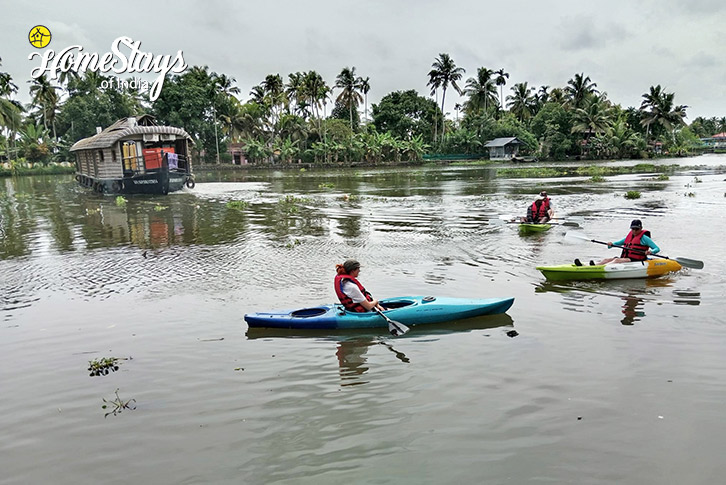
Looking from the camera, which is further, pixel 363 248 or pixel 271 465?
pixel 363 248

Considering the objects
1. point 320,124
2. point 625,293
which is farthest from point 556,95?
point 625,293

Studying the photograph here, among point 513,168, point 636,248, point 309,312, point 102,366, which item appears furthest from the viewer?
point 513,168

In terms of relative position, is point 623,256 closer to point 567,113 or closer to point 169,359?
point 169,359

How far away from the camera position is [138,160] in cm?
3638

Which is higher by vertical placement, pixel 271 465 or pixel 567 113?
pixel 567 113

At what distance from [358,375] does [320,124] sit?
75.9 m

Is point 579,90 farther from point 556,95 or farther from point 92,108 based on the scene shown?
point 92,108

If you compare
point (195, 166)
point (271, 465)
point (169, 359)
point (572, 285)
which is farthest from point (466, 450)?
point (195, 166)

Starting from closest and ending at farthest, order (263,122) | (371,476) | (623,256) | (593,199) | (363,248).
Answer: (371,476) → (623,256) → (363,248) → (593,199) → (263,122)

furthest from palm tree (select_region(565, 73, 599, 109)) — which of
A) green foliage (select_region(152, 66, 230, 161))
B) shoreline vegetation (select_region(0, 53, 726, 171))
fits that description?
green foliage (select_region(152, 66, 230, 161))

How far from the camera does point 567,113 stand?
78188 millimetres

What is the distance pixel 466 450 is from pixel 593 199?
26899 millimetres

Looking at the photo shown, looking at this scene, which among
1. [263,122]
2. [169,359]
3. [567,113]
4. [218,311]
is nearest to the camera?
[169,359]

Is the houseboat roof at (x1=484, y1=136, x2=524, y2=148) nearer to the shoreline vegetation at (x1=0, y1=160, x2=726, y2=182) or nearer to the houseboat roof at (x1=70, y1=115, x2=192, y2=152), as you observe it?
the shoreline vegetation at (x1=0, y1=160, x2=726, y2=182)
